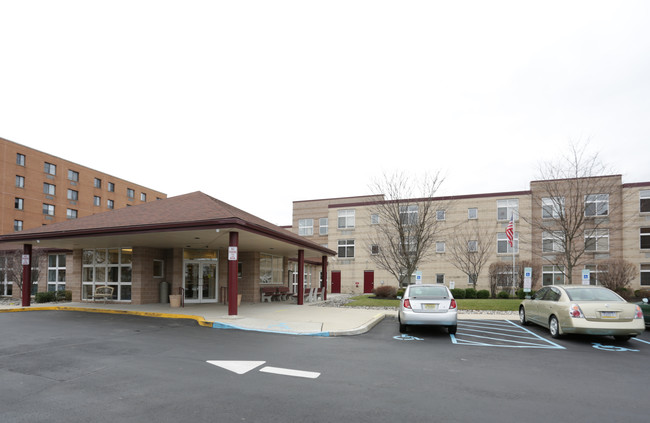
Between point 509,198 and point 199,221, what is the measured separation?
31.5 m

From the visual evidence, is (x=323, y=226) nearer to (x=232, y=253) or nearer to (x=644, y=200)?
(x=644, y=200)

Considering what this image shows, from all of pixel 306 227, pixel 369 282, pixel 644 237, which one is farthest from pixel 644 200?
pixel 306 227

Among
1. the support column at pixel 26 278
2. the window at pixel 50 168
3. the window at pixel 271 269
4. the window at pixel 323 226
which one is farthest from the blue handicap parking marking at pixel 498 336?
the window at pixel 50 168

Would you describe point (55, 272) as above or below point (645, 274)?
above

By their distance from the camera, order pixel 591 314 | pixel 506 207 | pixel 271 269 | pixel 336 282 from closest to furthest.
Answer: pixel 591 314 < pixel 271 269 < pixel 506 207 < pixel 336 282

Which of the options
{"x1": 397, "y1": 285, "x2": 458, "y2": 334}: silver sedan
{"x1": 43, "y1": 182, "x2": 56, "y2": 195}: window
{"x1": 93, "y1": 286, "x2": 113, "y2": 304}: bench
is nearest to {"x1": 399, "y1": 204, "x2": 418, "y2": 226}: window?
{"x1": 397, "y1": 285, "x2": 458, "y2": 334}: silver sedan

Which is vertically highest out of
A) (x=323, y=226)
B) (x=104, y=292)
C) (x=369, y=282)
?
(x=323, y=226)

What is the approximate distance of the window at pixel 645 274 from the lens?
33.3 metres

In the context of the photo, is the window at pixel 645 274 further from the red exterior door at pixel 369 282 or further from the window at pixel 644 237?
the red exterior door at pixel 369 282

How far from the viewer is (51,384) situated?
5.89 m

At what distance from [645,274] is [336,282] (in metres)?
26.8

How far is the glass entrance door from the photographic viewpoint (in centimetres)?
2050

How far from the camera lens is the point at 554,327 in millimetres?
10945

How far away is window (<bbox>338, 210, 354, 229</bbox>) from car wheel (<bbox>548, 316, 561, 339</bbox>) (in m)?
31.2
